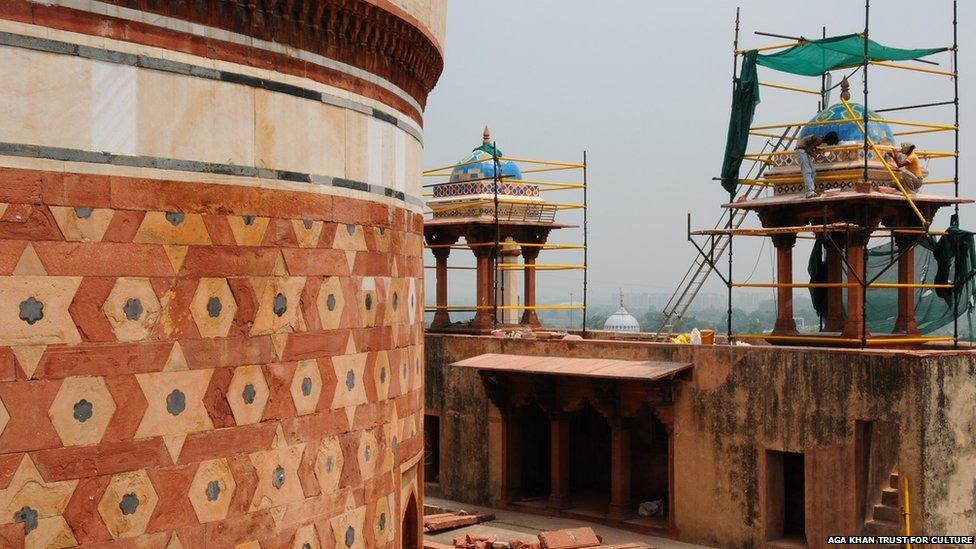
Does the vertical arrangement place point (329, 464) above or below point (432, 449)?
above

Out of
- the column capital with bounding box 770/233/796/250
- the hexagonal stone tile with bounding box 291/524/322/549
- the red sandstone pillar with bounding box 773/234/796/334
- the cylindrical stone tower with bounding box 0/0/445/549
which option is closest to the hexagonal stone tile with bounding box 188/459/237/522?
the cylindrical stone tower with bounding box 0/0/445/549

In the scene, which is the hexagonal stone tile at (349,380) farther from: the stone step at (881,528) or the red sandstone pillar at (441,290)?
the red sandstone pillar at (441,290)

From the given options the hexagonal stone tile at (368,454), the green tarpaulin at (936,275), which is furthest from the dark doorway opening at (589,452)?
the hexagonal stone tile at (368,454)

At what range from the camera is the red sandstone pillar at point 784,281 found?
20.1 metres

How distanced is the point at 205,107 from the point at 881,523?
11999 mm

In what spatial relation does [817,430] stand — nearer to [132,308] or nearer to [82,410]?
[132,308]

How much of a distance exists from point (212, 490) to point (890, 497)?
444 inches

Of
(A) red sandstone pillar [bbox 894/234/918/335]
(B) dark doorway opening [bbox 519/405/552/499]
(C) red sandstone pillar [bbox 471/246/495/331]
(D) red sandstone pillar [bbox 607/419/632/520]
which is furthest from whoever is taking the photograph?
(C) red sandstone pillar [bbox 471/246/495/331]

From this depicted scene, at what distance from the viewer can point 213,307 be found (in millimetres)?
7812

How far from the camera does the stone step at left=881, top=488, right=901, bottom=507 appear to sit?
52.4 feet

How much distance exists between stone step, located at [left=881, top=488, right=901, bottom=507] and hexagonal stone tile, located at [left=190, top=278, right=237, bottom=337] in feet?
36.9

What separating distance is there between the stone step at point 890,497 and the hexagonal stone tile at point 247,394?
10797mm

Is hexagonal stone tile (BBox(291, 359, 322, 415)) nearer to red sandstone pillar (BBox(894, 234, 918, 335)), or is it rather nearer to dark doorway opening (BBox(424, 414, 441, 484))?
red sandstone pillar (BBox(894, 234, 918, 335))

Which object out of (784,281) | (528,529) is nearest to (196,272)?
(528,529)
